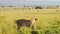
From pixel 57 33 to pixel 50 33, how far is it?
550 mm

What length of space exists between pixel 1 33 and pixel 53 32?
2839 mm

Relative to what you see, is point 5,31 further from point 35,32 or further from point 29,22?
point 29,22

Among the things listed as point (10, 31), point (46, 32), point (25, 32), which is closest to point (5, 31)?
point (10, 31)

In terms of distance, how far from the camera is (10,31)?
508 inches

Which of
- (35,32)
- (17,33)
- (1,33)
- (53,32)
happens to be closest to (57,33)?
(53,32)

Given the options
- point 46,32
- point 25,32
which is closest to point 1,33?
point 25,32

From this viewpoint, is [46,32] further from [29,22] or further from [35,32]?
[29,22]

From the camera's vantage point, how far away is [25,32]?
A: 12500 millimetres

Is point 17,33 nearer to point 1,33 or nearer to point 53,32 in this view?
point 1,33

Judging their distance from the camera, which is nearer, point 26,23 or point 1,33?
point 1,33

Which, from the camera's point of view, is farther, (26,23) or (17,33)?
(26,23)

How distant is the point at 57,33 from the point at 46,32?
0.61 metres

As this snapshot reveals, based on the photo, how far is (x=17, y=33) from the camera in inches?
494

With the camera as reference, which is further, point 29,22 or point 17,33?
point 29,22
